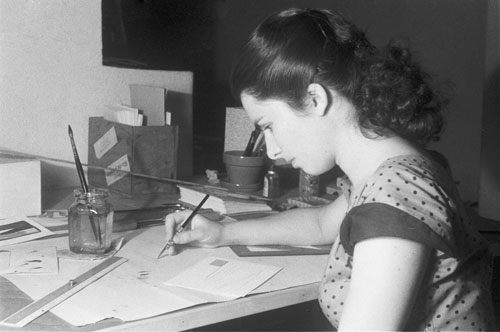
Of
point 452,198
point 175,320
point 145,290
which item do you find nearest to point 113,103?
point 145,290

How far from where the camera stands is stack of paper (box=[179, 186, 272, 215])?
1.56 m

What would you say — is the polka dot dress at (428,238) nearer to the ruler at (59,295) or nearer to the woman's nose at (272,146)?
the woman's nose at (272,146)

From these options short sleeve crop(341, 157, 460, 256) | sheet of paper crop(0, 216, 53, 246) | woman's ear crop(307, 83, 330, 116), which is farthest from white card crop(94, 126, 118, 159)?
short sleeve crop(341, 157, 460, 256)

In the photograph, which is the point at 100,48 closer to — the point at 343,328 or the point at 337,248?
the point at 337,248

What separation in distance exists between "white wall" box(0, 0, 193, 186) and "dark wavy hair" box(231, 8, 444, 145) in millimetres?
918

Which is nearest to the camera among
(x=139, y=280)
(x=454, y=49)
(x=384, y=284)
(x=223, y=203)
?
(x=384, y=284)

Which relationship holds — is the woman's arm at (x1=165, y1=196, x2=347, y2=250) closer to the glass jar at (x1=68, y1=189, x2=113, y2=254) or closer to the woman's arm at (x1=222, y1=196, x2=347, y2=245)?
the woman's arm at (x1=222, y1=196, x2=347, y2=245)

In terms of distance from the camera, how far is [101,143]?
5.71 feet

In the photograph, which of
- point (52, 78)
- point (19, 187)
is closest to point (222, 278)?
point (19, 187)

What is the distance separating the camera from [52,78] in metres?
1.77

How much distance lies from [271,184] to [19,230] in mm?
732

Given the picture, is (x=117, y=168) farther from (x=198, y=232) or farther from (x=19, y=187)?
(x=198, y=232)

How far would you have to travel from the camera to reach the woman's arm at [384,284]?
0.79m

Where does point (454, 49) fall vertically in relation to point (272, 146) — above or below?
above
